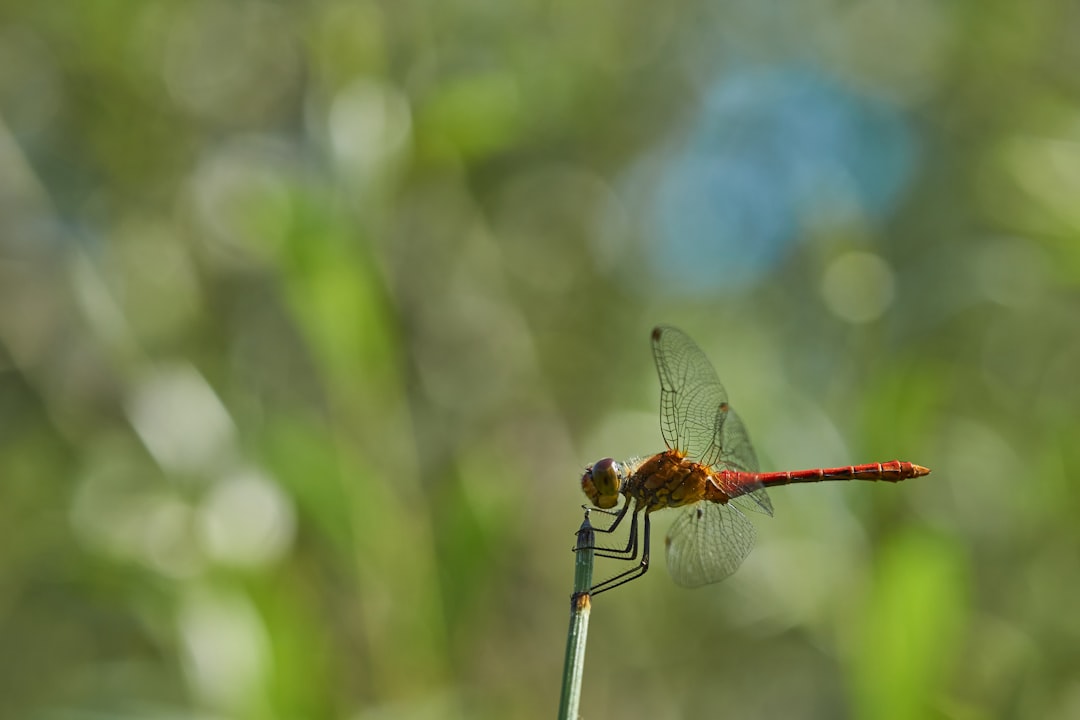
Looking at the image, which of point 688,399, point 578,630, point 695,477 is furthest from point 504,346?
point 578,630

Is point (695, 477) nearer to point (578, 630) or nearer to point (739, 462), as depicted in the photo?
point (739, 462)

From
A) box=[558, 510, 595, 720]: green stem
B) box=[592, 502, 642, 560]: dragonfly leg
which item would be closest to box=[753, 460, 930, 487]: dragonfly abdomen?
box=[592, 502, 642, 560]: dragonfly leg

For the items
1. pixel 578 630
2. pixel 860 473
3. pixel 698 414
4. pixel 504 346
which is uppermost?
pixel 504 346

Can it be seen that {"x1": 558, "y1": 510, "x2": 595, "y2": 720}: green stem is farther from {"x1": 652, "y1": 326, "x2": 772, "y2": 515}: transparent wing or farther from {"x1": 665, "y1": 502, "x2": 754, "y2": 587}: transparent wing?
{"x1": 652, "y1": 326, "x2": 772, "y2": 515}: transparent wing

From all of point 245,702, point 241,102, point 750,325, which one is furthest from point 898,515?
point 241,102

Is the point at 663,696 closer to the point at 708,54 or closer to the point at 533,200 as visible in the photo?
the point at 533,200

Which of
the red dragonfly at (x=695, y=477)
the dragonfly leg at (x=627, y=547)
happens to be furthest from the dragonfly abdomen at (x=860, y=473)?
the dragonfly leg at (x=627, y=547)
